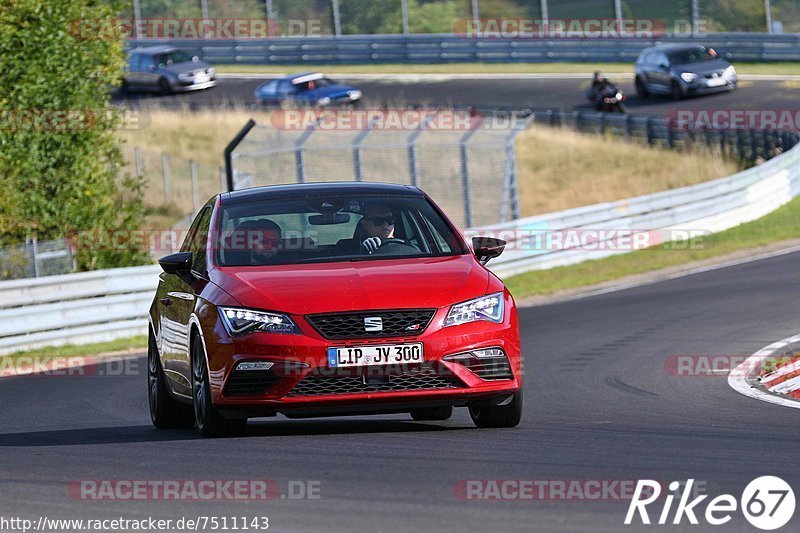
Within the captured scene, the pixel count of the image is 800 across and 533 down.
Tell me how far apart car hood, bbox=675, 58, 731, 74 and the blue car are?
33.8 ft

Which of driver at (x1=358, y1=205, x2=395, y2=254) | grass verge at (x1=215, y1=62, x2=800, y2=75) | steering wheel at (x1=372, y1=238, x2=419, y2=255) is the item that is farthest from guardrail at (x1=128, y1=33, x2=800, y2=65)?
steering wheel at (x1=372, y1=238, x2=419, y2=255)

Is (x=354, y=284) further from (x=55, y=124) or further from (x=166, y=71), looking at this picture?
(x=166, y=71)

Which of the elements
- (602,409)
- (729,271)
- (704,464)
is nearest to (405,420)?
(602,409)

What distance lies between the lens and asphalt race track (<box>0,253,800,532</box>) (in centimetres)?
601

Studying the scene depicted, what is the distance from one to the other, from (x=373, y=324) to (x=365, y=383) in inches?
12.9

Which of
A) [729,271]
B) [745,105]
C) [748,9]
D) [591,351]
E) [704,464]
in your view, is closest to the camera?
[704,464]

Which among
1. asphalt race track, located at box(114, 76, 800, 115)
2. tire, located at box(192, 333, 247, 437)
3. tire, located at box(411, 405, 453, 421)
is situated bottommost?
asphalt race track, located at box(114, 76, 800, 115)

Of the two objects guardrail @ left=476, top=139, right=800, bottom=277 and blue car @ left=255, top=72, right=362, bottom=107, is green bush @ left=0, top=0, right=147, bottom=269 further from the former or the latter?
blue car @ left=255, top=72, right=362, bottom=107

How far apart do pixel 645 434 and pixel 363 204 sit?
2.34m

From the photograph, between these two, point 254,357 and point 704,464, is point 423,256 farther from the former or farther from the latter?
point 704,464

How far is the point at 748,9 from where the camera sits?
152 feet

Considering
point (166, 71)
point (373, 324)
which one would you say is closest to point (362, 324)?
point (373, 324)

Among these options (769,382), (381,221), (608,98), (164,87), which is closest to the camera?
(381,221)

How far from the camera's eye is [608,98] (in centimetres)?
4106
